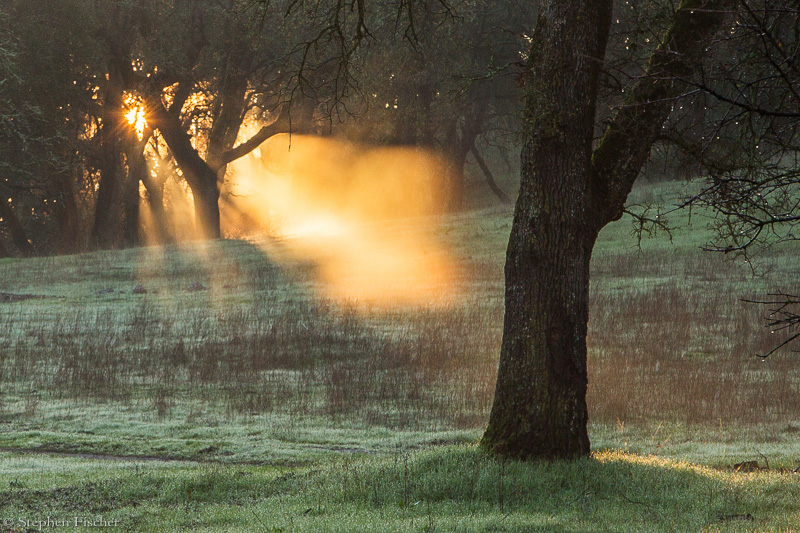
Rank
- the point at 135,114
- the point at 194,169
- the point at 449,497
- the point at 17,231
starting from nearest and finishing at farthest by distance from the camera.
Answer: the point at 449,497
the point at 135,114
the point at 194,169
the point at 17,231

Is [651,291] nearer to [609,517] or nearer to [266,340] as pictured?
[266,340]

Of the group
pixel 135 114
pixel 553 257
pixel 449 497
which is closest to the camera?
pixel 449 497

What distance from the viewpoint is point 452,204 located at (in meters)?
48.5

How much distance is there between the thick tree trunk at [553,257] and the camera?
8523 mm

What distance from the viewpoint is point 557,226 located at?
28.2ft

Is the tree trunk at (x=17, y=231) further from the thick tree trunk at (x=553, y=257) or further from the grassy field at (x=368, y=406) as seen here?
the thick tree trunk at (x=553, y=257)

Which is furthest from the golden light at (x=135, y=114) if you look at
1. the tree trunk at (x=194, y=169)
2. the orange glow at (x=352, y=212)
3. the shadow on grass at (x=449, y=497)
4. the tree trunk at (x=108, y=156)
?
the shadow on grass at (x=449, y=497)

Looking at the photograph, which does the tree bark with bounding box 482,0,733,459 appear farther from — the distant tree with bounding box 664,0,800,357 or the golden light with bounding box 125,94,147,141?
the golden light with bounding box 125,94,147,141

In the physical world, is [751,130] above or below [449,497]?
above

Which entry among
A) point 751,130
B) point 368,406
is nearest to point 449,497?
point 751,130

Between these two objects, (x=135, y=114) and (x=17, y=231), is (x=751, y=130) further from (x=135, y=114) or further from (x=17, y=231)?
(x=17, y=231)

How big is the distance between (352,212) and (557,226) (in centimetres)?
4386

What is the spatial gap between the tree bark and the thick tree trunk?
1cm

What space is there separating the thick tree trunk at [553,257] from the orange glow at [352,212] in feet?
49.4
